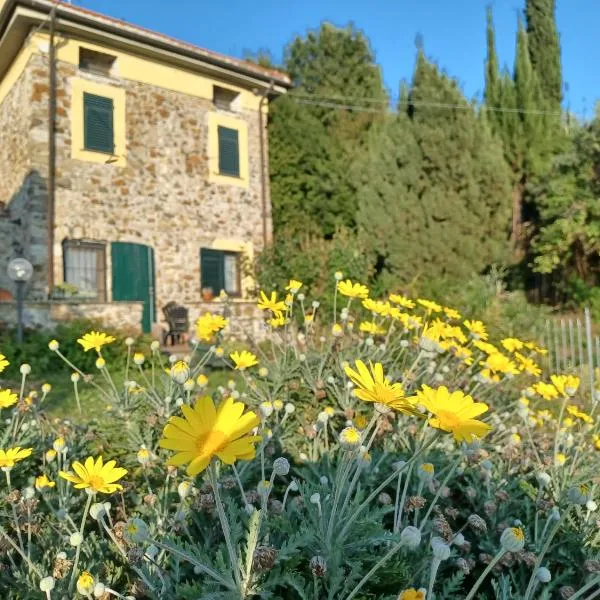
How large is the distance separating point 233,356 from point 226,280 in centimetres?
908

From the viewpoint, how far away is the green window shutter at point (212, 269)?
10750 mm

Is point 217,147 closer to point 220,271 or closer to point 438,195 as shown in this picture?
point 220,271

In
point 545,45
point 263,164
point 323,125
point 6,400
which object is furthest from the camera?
point 545,45

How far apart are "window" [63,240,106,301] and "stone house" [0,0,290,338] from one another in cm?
2

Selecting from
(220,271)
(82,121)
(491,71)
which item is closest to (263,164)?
(220,271)

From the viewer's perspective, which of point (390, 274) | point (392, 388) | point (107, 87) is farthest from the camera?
point (390, 274)

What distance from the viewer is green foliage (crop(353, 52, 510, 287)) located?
10.6m

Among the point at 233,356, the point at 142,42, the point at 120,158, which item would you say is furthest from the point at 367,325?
the point at 142,42

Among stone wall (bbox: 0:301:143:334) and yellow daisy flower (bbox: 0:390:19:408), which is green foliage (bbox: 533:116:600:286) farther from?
yellow daisy flower (bbox: 0:390:19:408)

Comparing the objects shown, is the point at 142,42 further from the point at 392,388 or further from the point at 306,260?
the point at 392,388

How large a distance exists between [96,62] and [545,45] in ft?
39.0

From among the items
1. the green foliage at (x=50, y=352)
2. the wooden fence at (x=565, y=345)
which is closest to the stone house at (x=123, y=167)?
the green foliage at (x=50, y=352)

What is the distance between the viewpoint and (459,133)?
10.9 meters

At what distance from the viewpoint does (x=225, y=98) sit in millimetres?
11570
